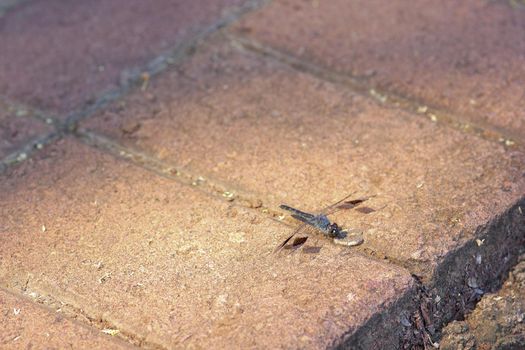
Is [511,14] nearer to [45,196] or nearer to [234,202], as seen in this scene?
[234,202]

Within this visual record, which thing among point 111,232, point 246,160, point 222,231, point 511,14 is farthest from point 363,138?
point 511,14

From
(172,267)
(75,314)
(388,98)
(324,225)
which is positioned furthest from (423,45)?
(75,314)

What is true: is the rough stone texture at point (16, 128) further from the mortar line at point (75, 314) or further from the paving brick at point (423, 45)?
the paving brick at point (423, 45)

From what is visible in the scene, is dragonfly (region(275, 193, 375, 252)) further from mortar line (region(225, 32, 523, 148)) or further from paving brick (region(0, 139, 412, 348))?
mortar line (region(225, 32, 523, 148))

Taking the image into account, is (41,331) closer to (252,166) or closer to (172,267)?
(172,267)

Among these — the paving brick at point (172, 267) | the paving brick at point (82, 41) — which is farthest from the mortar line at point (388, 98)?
the paving brick at point (172, 267)

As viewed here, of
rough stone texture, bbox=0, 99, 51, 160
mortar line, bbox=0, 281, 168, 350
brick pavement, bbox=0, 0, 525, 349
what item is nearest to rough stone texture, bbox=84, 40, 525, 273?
brick pavement, bbox=0, 0, 525, 349

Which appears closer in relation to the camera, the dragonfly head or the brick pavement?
the brick pavement
